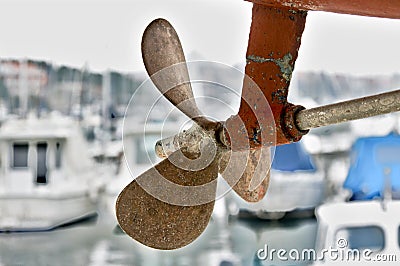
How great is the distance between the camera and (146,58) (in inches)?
67.9

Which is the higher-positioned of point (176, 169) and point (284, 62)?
point (284, 62)

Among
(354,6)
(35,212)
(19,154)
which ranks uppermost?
(19,154)

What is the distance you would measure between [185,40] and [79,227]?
5.28ft

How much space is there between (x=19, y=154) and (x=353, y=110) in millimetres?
3737

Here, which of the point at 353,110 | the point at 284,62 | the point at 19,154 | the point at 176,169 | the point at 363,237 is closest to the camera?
the point at 353,110

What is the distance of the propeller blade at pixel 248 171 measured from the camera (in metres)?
1.79

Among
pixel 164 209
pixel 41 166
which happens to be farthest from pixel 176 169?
pixel 41 166

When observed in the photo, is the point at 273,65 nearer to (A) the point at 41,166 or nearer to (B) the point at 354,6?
(B) the point at 354,6

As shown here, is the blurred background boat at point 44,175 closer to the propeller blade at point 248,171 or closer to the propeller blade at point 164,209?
the propeller blade at point 248,171

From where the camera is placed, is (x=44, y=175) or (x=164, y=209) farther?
(x=44, y=175)

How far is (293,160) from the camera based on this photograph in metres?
4.97

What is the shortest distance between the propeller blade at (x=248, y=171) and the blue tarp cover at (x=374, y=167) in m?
2.91

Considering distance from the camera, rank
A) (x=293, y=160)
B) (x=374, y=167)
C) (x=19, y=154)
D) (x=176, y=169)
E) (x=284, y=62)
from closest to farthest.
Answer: (x=284, y=62)
(x=176, y=169)
(x=19, y=154)
(x=374, y=167)
(x=293, y=160)

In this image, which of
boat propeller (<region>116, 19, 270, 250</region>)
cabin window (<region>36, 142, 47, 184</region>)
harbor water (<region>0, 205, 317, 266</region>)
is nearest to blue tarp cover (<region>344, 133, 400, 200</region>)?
harbor water (<region>0, 205, 317, 266</region>)
